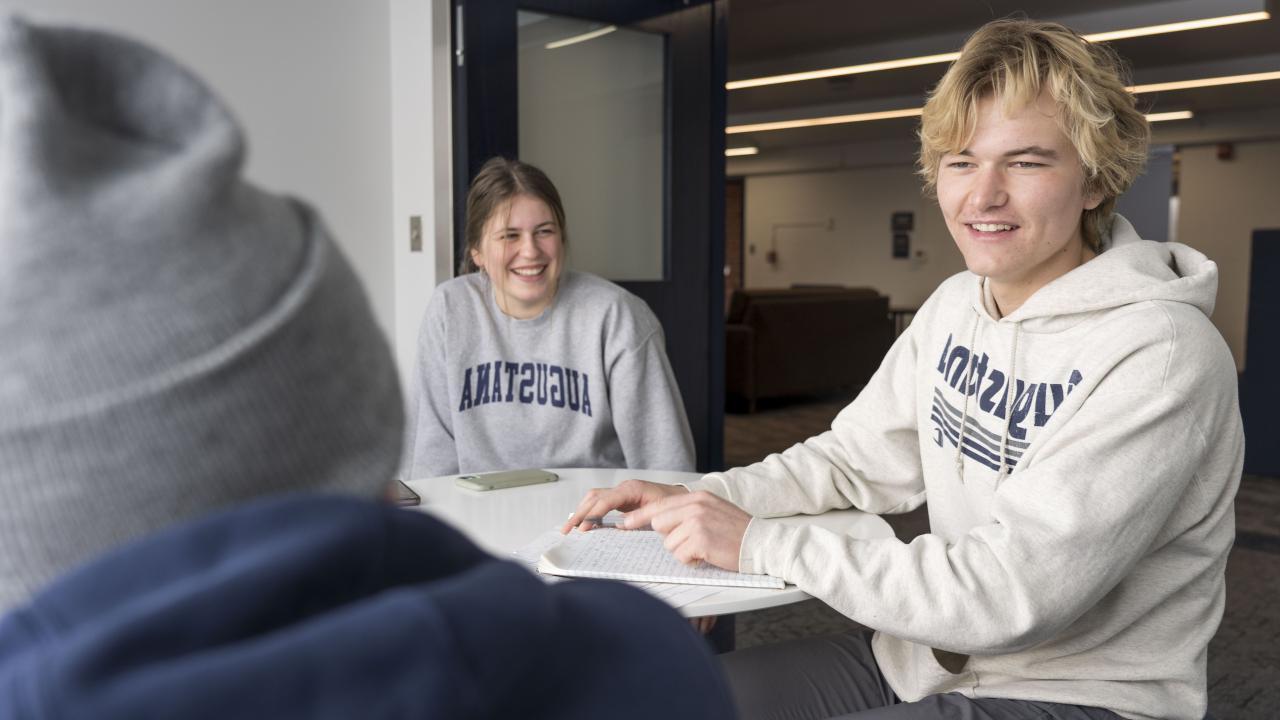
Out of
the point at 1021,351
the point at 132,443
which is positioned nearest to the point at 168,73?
the point at 132,443

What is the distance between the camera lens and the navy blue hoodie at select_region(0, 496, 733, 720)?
0.39 m

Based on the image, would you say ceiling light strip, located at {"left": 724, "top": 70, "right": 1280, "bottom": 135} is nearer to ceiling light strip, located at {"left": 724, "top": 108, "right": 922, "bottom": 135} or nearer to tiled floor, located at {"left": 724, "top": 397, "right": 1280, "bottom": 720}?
ceiling light strip, located at {"left": 724, "top": 108, "right": 922, "bottom": 135}

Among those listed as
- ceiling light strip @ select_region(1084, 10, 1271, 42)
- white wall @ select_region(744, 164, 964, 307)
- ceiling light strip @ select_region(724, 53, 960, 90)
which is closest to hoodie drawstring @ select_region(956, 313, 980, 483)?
ceiling light strip @ select_region(1084, 10, 1271, 42)

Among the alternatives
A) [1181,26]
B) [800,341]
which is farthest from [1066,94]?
[800,341]

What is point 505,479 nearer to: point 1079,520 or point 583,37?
point 1079,520

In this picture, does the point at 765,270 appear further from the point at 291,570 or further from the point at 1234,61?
the point at 291,570

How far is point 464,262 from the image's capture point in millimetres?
2832

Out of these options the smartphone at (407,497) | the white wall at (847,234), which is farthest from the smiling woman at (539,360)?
the white wall at (847,234)

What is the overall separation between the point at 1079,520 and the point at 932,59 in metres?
7.70

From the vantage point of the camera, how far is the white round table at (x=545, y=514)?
53.9 inches

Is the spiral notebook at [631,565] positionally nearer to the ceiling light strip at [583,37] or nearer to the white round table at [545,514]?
the white round table at [545,514]

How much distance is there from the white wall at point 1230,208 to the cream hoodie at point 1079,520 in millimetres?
12206

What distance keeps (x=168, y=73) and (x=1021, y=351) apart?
1309 mm

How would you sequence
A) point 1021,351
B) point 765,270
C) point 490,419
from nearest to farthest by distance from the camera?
point 1021,351, point 490,419, point 765,270
